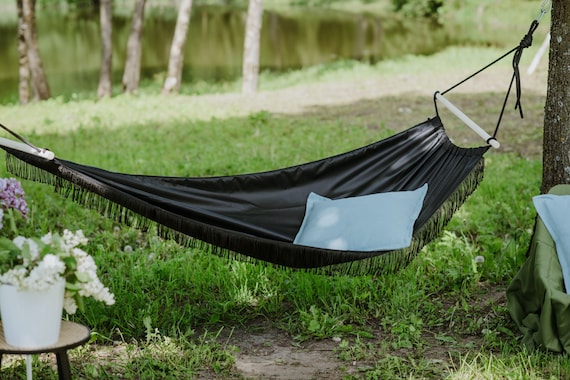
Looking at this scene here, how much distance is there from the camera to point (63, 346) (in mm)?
1758

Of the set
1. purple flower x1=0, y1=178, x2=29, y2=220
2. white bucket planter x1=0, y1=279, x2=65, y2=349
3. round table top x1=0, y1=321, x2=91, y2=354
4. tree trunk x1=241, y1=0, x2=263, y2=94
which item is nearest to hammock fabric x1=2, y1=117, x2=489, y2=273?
purple flower x1=0, y1=178, x2=29, y2=220

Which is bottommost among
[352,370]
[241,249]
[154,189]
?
[352,370]

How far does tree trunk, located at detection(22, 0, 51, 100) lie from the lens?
7310mm

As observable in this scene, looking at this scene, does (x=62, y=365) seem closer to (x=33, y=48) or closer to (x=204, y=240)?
(x=204, y=240)

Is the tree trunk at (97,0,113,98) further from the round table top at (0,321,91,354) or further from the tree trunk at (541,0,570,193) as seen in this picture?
the round table top at (0,321,91,354)

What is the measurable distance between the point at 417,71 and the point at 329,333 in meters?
6.83

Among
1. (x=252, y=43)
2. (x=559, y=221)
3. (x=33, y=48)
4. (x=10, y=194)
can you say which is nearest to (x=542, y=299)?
(x=559, y=221)

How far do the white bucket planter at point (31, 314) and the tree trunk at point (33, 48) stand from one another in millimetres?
6151

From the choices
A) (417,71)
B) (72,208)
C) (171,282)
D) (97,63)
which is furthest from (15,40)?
(171,282)

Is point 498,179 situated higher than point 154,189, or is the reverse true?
point 154,189

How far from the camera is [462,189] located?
107 inches

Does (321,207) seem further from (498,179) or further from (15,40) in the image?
(15,40)

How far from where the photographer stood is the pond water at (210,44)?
38.3 ft

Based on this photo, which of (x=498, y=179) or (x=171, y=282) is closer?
(x=171, y=282)
